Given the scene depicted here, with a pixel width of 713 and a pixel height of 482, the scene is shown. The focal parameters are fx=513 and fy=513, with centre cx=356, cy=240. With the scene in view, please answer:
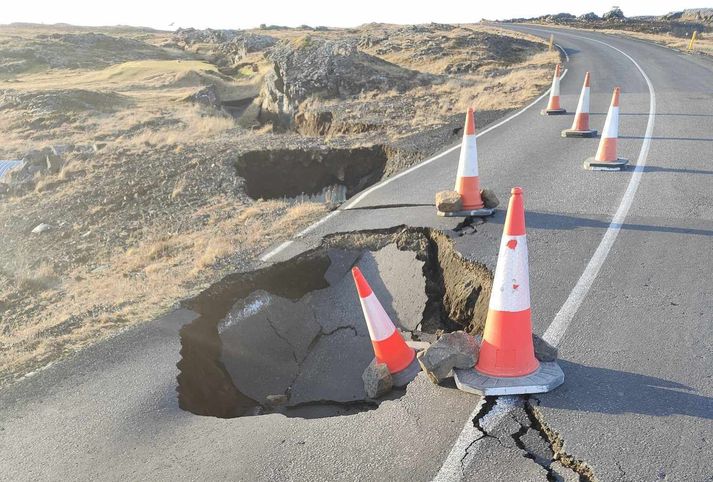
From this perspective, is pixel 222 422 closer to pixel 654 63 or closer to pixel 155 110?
pixel 155 110

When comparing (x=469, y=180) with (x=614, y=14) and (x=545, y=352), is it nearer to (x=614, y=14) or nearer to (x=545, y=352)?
(x=545, y=352)

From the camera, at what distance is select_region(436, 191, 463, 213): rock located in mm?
6094

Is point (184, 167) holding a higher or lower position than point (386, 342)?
Result: lower

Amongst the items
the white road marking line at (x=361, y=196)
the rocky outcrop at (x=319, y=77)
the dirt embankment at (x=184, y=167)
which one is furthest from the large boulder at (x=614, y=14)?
the white road marking line at (x=361, y=196)

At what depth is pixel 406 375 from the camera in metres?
3.79

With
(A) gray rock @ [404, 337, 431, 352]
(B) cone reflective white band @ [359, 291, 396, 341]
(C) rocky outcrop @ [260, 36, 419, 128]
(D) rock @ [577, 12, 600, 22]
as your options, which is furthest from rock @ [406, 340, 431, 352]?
(D) rock @ [577, 12, 600, 22]

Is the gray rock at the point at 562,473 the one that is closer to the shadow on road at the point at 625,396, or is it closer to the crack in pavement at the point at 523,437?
the crack in pavement at the point at 523,437

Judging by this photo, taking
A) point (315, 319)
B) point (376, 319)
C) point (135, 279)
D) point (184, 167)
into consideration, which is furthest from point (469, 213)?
point (184, 167)

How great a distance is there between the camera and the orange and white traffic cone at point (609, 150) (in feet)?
25.6

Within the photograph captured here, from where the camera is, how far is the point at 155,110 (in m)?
19.6

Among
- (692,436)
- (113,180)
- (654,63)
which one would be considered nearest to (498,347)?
(692,436)

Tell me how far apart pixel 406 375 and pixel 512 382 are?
0.86m

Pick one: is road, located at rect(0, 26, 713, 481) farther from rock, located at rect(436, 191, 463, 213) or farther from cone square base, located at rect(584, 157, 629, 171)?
cone square base, located at rect(584, 157, 629, 171)

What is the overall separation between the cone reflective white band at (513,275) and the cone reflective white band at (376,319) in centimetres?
88
